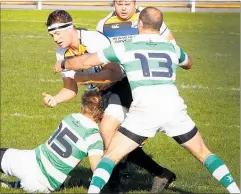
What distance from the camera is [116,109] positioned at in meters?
8.05

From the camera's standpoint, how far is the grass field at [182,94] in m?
9.36

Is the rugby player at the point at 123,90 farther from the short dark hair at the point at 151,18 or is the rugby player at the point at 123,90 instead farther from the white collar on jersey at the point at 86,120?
the short dark hair at the point at 151,18

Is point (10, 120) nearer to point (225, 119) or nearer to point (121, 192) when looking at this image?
point (225, 119)

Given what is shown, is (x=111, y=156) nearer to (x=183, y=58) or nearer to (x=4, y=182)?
(x=183, y=58)

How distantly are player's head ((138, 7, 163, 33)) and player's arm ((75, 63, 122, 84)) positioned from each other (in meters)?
0.71

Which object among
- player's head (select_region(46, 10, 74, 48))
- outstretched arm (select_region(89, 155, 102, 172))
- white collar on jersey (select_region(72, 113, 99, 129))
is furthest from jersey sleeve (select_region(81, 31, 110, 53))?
outstretched arm (select_region(89, 155, 102, 172))

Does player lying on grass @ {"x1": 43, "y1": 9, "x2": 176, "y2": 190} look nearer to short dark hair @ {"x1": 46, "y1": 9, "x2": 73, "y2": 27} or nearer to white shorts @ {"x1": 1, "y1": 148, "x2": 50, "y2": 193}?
short dark hair @ {"x1": 46, "y1": 9, "x2": 73, "y2": 27}

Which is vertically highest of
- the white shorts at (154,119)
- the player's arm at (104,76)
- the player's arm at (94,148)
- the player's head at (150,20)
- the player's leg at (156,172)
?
the player's head at (150,20)

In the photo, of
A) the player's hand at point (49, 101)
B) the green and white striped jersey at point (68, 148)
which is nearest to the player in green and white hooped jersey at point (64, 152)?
the green and white striped jersey at point (68, 148)

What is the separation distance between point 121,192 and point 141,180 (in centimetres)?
87

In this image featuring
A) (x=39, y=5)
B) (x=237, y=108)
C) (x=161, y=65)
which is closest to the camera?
(x=161, y=65)

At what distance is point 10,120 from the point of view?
12.5 m

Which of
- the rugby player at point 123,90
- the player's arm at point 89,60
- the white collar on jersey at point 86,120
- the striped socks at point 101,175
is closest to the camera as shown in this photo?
the striped socks at point 101,175

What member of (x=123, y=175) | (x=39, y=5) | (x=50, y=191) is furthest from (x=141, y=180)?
(x=39, y=5)
